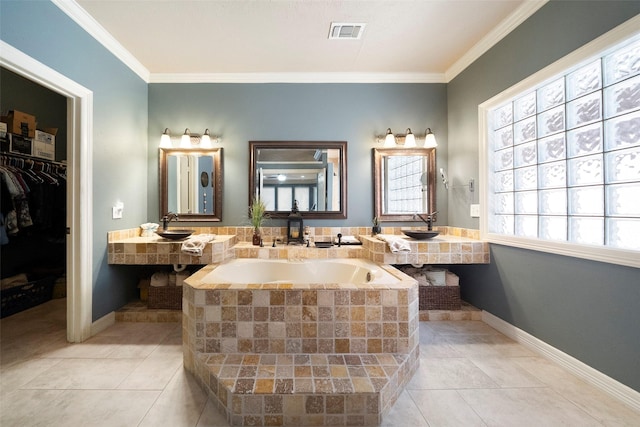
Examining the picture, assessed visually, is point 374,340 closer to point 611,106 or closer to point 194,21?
point 611,106

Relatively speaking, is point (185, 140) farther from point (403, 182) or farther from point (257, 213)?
point (403, 182)

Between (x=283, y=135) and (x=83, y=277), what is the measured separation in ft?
7.23

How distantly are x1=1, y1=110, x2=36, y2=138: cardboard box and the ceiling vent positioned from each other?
3.10m

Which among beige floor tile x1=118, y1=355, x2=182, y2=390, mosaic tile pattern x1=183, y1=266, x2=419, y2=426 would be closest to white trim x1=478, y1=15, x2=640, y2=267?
mosaic tile pattern x1=183, y1=266, x2=419, y2=426

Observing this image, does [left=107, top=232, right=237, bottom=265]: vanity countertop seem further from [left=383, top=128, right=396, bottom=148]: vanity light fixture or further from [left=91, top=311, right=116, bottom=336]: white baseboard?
[left=383, top=128, right=396, bottom=148]: vanity light fixture

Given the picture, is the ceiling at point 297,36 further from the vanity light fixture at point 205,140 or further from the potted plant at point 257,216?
the potted plant at point 257,216

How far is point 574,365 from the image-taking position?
1.67m

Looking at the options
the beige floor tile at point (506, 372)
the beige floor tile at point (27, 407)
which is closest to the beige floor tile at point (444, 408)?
the beige floor tile at point (506, 372)

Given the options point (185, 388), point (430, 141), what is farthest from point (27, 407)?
point (430, 141)

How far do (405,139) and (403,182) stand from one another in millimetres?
483

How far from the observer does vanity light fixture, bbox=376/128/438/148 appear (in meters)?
2.88

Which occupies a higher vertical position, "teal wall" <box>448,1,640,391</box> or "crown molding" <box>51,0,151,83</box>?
"crown molding" <box>51,0,151,83</box>

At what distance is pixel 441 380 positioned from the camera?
1598 mm

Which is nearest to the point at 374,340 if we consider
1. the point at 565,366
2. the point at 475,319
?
the point at 565,366
